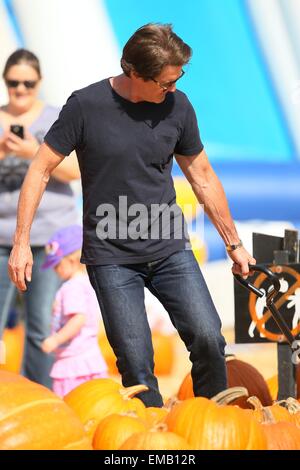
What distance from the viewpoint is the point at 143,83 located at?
3.74 m

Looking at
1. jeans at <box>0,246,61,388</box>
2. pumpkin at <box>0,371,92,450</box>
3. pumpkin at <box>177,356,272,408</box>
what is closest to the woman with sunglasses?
jeans at <box>0,246,61,388</box>

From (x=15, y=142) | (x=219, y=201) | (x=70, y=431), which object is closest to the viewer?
(x=70, y=431)

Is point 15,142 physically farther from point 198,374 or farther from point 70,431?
point 70,431

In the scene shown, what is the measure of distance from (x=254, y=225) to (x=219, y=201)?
3023 millimetres

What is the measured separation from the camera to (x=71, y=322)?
228 inches

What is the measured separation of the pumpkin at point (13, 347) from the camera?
6508mm

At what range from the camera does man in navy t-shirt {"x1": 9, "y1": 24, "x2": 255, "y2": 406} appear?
3.79 metres

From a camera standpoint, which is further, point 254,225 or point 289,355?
point 254,225

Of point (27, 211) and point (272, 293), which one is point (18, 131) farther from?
point (272, 293)

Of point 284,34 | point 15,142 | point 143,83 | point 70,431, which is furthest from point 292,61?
point 70,431

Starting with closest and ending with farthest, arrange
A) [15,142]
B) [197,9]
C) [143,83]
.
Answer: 1. [143,83]
2. [15,142]
3. [197,9]

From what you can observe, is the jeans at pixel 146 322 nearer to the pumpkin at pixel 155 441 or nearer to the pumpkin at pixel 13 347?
the pumpkin at pixel 155 441

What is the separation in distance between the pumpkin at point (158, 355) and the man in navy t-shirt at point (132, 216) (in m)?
2.75

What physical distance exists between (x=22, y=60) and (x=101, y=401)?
114 inches
